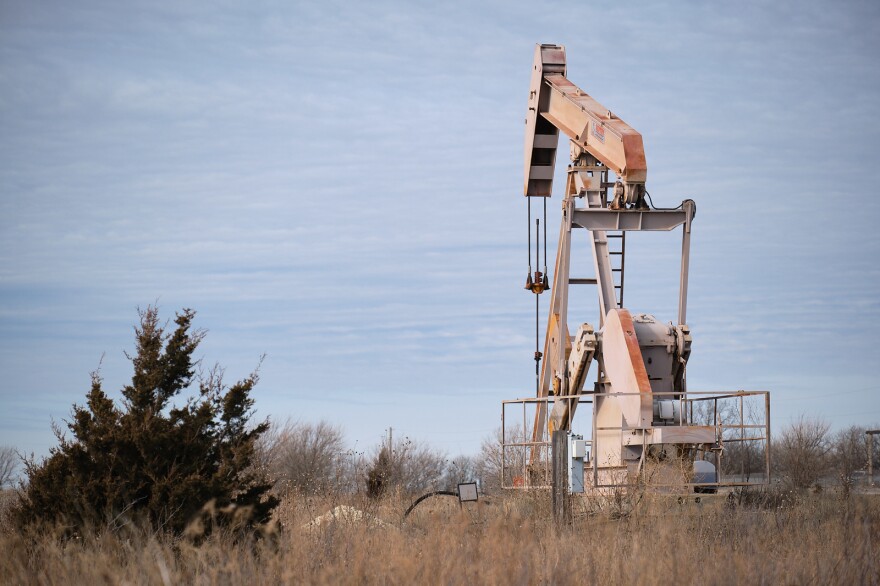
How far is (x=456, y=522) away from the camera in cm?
1052

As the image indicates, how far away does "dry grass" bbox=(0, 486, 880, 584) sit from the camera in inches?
319

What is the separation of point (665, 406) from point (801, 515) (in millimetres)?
2604

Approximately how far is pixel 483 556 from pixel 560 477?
4.76 metres

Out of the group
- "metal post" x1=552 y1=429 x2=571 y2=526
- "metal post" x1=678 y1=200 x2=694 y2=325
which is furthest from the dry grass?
"metal post" x1=678 y1=200 x2=694 y2=325

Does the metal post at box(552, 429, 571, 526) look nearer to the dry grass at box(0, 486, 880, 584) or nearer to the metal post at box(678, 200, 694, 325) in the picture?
the dry grass at box(0, 486, 880, 584)

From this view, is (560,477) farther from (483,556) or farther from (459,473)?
(459,473)

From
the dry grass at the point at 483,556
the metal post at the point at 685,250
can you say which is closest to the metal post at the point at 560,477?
the dry grass at the point at 483,556

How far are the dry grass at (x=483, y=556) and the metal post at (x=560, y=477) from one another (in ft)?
0.89

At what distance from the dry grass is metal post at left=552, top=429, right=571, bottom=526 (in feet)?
0.89

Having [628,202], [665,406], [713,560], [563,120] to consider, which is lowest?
[713,560]

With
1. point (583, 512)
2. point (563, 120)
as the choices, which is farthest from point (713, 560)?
point (563, 120)

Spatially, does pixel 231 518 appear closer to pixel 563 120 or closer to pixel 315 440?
pixel 563 120

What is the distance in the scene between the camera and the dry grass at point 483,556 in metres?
8.09

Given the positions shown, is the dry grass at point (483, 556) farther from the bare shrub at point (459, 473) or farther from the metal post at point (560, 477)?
the bare shrub at point (459, 473)
